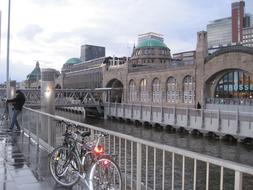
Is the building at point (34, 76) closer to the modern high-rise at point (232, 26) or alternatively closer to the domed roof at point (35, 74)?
the domed roof at point (35, 74)

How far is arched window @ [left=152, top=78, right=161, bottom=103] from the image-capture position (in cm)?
6799

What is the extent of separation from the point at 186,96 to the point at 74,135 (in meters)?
53.6

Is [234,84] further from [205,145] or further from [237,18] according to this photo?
[237,18]

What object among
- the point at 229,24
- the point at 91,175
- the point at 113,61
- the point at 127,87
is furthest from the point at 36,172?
the point at 229,24

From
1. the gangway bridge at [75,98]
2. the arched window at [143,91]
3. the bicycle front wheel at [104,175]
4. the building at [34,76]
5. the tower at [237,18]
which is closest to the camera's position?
the bicycle front wheel at [104,175]

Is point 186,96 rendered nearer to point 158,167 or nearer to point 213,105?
point 213,105

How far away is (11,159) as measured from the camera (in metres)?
10.5

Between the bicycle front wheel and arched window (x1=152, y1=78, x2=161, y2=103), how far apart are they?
61248mm

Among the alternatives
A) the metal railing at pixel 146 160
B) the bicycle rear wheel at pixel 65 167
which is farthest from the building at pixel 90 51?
the bicycle rear wheel at pixel 65 167

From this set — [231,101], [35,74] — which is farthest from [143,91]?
[35,74]

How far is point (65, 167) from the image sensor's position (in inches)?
293

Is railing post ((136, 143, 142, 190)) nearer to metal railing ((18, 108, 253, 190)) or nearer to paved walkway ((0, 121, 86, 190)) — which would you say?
metal railing ((18, 108, 253, 190))

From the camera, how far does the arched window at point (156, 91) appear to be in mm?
67994

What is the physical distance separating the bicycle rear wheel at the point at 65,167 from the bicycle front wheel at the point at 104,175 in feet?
2.64
